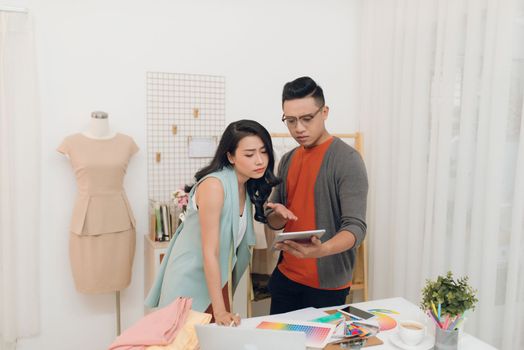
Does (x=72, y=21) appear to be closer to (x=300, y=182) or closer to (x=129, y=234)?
(x=129, y=234)

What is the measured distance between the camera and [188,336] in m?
1.36

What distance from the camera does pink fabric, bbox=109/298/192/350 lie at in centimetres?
129

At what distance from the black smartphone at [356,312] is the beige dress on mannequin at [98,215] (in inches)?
65.1

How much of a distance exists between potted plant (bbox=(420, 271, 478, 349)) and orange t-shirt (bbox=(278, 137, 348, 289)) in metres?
0.68

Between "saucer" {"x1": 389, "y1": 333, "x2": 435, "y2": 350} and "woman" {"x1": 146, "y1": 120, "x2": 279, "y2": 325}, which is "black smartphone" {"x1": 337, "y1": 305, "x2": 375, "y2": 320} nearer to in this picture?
"saucer" {"x1": 389, "y1": 333, "x2": 435, "y2": 350}

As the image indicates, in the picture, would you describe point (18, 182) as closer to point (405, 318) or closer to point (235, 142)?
point (235, 142)

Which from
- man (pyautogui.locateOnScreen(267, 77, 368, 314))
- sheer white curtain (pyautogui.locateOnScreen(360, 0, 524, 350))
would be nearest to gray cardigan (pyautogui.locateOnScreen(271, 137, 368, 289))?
man (pyautogui.locateOnScreen(267, 77, 368, 314))

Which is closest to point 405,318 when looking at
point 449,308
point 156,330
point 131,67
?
point 449,308

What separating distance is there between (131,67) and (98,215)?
105 centimetres

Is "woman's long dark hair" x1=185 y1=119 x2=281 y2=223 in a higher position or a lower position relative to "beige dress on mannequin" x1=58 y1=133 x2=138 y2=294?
higher

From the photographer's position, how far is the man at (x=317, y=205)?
6.57ft

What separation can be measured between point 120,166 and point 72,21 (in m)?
1.01

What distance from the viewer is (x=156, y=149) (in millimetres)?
3170

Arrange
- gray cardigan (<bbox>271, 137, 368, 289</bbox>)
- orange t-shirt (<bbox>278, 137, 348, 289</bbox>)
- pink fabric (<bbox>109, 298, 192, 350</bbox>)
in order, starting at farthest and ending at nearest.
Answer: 1. orange t-shirt (<bbox>278, 137, 348, 289</bbox>)
2. gray cardigan (<bbox>271, 137, 368, 289</bbox>)
3. pink fabric (<bbox>109, 298, 192, 350</bbox>)
